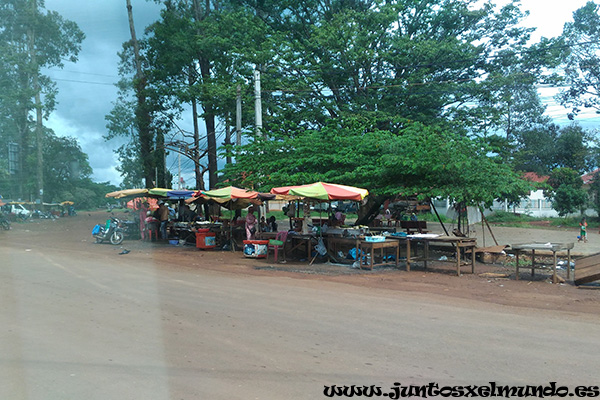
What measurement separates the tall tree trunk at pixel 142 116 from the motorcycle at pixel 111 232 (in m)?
10.5

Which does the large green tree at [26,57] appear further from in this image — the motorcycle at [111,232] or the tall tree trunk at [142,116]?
the motorcycle at [111,232]

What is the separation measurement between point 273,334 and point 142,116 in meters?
27.0

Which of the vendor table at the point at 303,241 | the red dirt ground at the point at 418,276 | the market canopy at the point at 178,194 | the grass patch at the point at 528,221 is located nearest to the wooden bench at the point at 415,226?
the red dirt ground at the point at 418,276

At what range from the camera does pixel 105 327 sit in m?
6.55

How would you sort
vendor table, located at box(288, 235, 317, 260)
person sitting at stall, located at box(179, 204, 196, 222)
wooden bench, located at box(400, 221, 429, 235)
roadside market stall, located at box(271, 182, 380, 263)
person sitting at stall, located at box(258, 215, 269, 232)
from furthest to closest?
person sitting at stall, located at box(179, 204, 196, 222), person sitting at stall, located at box(258, 215, 269, 232), wooden bench, located at box(400, 221, 429, 235), vendor table, located at box(288, 235, 317, 260), roadside market stall, located at box(271, 182, 380, 263)

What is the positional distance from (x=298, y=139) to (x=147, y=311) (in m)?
13.1

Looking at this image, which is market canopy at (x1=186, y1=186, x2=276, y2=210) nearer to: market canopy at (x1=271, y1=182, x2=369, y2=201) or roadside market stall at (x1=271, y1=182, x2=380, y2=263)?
roadside market stall at (x1=271, y1=182, x2=380, y2=263)

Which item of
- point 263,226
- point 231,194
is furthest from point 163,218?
point 231,194

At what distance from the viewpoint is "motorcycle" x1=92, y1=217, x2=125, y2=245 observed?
20.7 m

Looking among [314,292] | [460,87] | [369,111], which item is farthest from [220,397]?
[460,87]

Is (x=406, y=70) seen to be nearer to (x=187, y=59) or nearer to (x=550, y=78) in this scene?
(x=550, y=78)

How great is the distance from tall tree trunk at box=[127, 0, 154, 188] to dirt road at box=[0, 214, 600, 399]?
20163mm

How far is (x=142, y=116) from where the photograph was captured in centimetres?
3048

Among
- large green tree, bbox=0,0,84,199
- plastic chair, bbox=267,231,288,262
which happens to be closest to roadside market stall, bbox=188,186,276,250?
plastic chair, bbox=267,231,288,262
